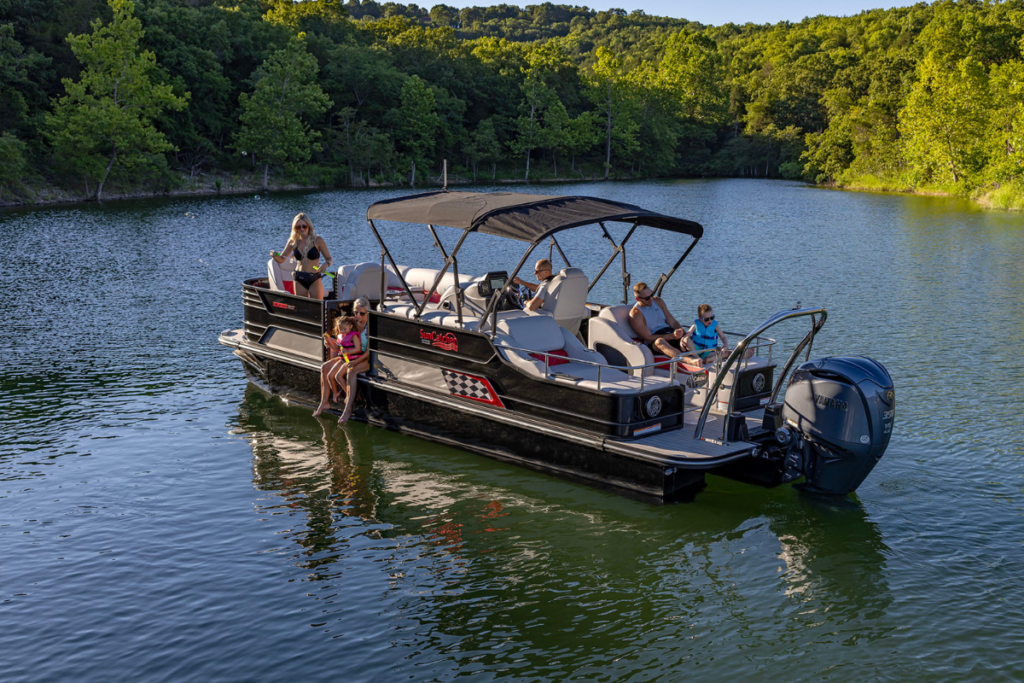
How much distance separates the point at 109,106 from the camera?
51719mm

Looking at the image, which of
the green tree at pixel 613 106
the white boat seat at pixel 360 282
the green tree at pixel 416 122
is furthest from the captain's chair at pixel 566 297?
the green tree at pixel 613 106

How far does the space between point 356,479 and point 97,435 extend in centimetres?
410

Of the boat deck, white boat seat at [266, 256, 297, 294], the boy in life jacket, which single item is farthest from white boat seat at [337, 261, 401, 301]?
the boat deck

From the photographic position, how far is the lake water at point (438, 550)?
24.2 ft

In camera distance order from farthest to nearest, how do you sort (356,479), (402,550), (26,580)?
1. (356,479)
2. (402,550)
3. (26,580)

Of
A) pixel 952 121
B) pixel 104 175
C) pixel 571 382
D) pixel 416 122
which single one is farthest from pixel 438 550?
pixel 416 122

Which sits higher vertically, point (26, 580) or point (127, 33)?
point (127, 33)

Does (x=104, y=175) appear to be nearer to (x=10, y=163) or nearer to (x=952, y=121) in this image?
(x=10, y=163)

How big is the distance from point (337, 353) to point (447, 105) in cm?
6895

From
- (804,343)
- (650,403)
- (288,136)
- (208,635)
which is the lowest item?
(208,635)

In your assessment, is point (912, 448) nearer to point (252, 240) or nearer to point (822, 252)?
point (822, 252)

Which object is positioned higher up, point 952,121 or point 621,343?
point 952,121

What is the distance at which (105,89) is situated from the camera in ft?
172

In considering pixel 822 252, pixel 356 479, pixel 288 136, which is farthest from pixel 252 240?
pixel 288 136
